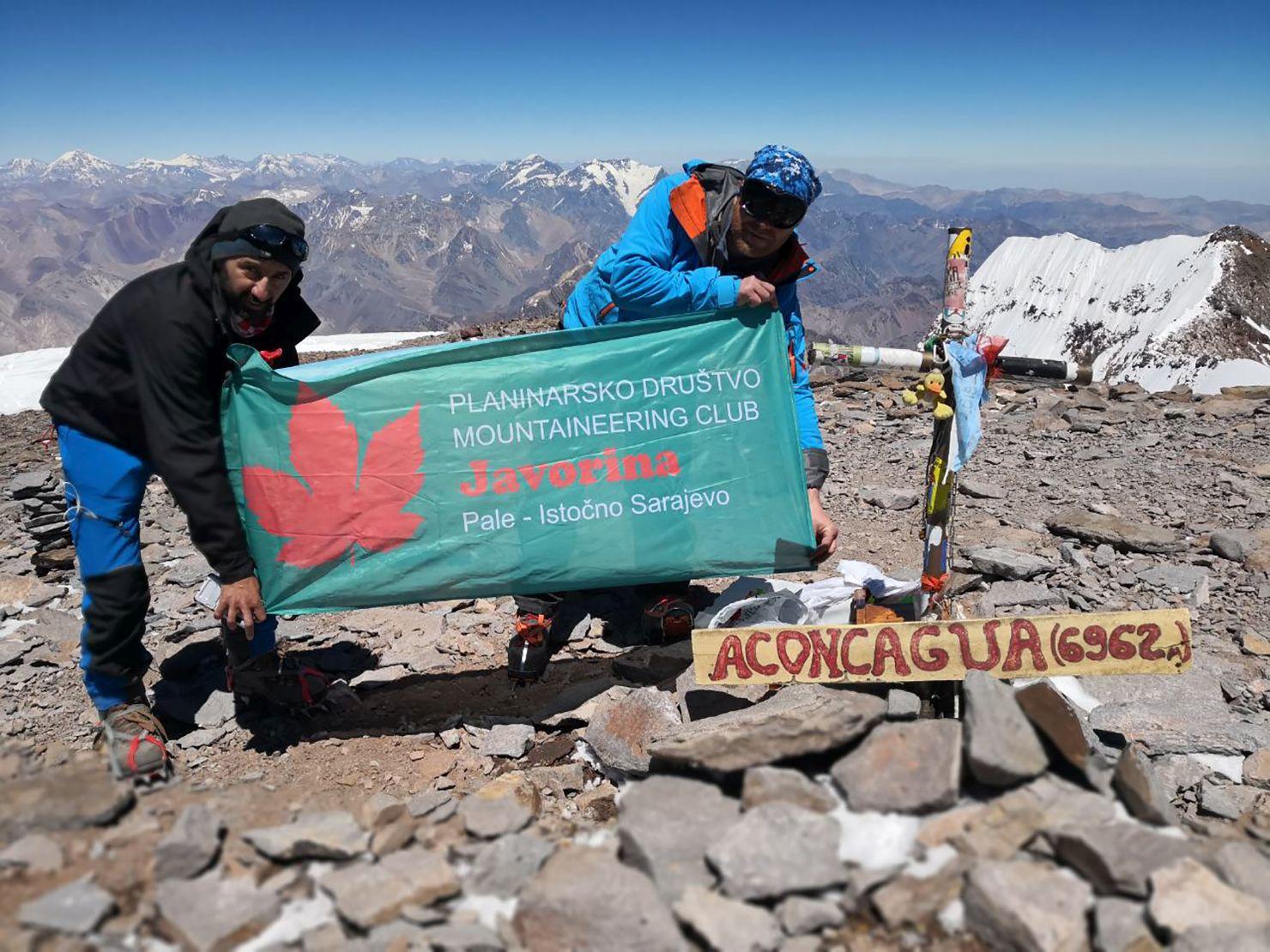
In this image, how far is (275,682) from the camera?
17.0 feet

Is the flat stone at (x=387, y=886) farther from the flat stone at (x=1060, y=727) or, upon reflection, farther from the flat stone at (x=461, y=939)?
the flat stone at (x=1060, y=727)

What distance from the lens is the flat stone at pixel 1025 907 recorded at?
7.58 feet

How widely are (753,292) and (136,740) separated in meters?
4.23

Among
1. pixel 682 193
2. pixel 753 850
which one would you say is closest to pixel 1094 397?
pixel 682 193

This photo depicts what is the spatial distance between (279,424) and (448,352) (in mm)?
1054

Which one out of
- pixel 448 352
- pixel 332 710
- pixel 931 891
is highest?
pixel 448 352

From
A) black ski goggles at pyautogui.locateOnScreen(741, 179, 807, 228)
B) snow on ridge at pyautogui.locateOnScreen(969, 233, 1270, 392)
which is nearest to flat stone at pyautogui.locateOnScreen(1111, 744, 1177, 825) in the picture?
black ski goggles at pyautogui.locateOnScreen(741, 179, 807, 228)

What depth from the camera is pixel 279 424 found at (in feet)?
14.9

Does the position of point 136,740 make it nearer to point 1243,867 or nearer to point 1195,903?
point 1195,903

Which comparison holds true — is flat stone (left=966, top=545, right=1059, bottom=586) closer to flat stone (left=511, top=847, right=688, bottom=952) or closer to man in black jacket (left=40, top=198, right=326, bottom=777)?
flat stone (left=511, top=847, right=688, bottom=952)

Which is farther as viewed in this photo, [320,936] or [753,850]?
[753,850]

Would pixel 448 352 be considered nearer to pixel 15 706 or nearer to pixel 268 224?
pixel 268 224

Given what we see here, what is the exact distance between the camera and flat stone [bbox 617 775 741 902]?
267cm

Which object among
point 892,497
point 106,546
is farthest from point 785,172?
point 892,497
